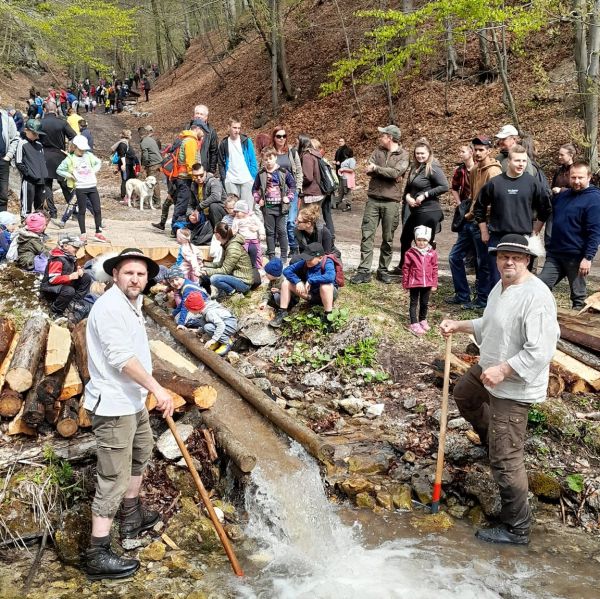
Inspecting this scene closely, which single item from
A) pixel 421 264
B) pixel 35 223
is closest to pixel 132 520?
pixel 421 264

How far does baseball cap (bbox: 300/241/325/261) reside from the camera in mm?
7773

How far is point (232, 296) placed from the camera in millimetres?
9078

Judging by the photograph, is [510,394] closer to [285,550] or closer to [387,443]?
[387,443]

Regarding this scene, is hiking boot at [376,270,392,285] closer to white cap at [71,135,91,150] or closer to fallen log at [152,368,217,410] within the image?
fallen log at [152,368,217,410]

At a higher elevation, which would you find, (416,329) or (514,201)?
(514,201)

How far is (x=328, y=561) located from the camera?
4555mm

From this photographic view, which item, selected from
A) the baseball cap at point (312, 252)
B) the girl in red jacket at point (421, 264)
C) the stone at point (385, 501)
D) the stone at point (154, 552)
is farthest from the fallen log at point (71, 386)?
the girl in red jacket at point (421, 264)

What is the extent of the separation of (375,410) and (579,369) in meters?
2.24

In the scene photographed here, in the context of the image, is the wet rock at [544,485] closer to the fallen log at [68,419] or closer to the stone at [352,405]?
the stone at [352,405]

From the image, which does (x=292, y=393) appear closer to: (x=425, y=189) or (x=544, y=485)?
(x=544, y=485)

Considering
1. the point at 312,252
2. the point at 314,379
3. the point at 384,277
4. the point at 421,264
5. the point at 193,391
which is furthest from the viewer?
the point at 384,277

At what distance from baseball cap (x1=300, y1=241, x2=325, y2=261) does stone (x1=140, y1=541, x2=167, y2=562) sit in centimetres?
425

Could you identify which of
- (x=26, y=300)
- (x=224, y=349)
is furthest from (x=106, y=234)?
(x=224, y=349)

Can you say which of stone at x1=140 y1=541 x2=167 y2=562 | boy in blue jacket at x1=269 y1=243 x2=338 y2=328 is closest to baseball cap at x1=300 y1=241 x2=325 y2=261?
boy in blue jacket at x1=269 y1=243 x2=338 y2=328
